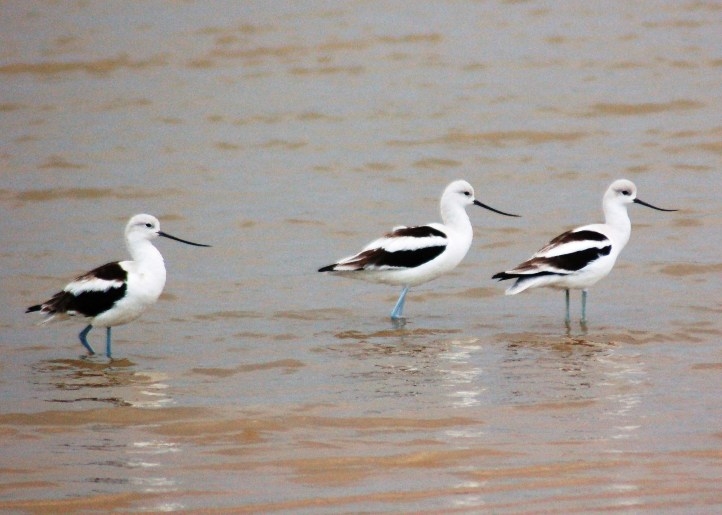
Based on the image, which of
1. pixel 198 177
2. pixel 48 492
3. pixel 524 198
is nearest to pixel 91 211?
pixel 198 177

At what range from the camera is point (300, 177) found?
1650cm

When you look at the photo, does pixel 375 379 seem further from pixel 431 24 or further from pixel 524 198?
pixel 431 24

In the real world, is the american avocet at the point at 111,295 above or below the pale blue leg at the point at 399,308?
above

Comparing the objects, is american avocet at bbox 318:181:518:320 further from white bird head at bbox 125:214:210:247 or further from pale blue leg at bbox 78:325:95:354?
pale blue leg at bbox 78:325:95:354

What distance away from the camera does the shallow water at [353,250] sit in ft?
20.4

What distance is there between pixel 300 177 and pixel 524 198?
10.0ft

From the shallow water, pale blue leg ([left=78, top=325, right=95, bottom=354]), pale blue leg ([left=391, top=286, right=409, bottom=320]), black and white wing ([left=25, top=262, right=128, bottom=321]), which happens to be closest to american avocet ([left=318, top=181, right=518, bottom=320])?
pale blue leg ([left=391, top=286, right=409, bottom=320])

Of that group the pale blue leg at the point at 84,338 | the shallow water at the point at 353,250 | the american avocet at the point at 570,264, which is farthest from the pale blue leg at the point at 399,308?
the pale blue leg at the point at 84,338

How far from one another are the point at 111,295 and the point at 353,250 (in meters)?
4.37

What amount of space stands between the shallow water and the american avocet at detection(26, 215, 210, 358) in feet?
1.03

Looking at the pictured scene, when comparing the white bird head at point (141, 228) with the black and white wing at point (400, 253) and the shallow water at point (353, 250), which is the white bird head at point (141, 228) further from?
the black and white wing at point (400, 253)

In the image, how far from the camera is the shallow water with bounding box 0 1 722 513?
6230 mm

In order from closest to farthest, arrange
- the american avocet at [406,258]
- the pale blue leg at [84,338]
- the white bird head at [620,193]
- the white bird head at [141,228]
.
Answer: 1. the pale blue leg at [84,338]
2. the white bird head at [141,228]
3. the american avocet at [406,258]
4. the white bird head at [620,193]

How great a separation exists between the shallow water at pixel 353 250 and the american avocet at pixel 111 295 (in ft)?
1.03
